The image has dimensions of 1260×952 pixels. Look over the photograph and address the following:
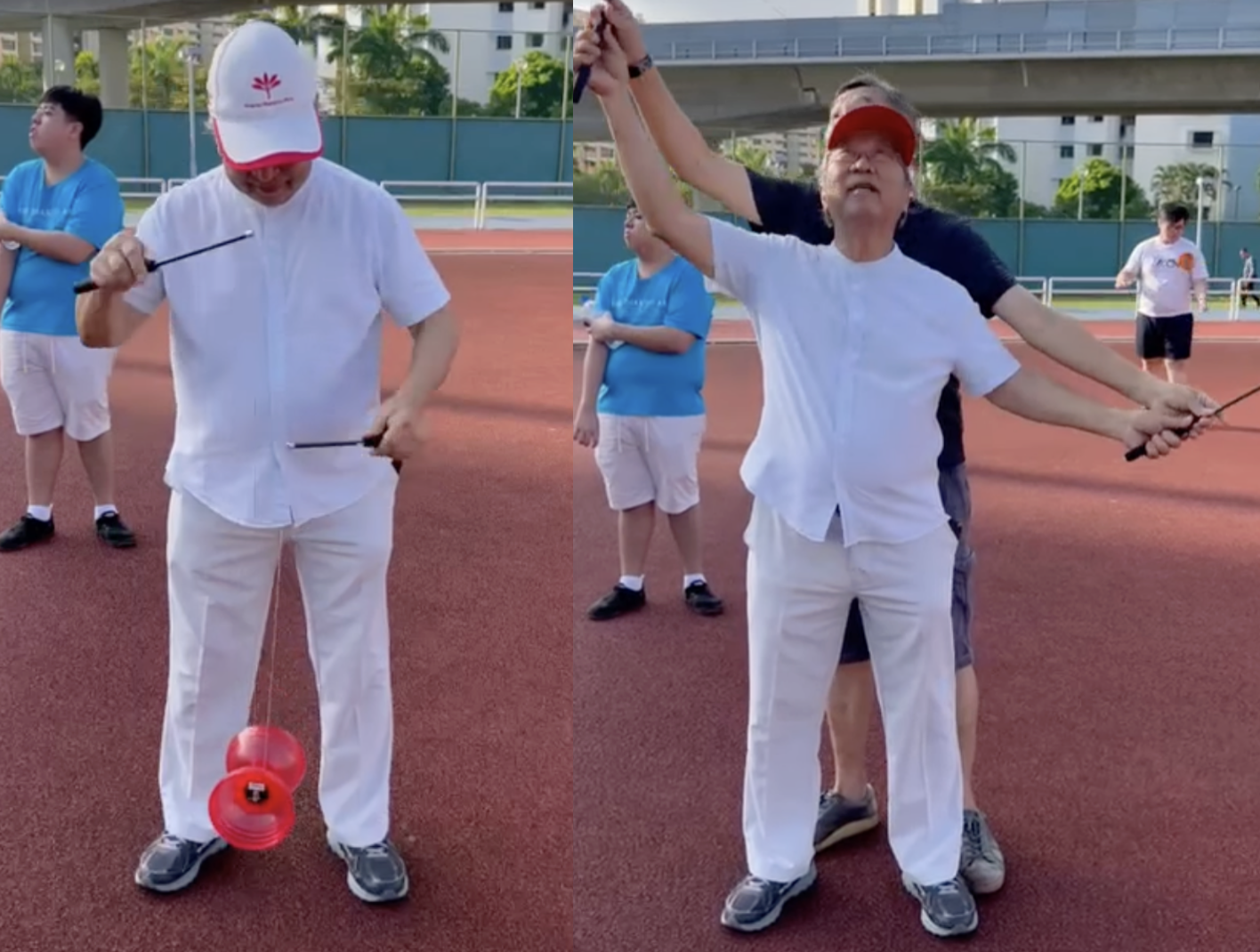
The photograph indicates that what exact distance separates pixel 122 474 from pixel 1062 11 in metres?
21.7

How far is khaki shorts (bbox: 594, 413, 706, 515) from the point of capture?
5156 mm

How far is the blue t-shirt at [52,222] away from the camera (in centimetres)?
520

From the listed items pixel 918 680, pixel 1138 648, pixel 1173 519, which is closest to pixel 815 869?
pixel 918 680

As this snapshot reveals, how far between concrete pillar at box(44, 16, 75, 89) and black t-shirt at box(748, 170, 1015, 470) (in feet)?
69.5

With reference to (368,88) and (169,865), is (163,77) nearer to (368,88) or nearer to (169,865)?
(368,88)

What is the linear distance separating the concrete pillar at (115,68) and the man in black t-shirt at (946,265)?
20.9 meters

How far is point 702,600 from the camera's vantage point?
17.8 feet

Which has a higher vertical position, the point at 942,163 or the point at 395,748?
the point at 942,163

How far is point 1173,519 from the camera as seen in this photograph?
7004 mm

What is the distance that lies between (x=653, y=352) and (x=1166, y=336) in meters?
5.89

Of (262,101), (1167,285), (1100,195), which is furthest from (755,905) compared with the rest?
(1100,195)

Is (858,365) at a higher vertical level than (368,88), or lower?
lower

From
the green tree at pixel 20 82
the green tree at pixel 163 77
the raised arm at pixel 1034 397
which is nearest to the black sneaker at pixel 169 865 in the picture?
the raised arm at pixel 1034 397

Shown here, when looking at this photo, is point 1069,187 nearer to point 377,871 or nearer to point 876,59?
point 876,59
